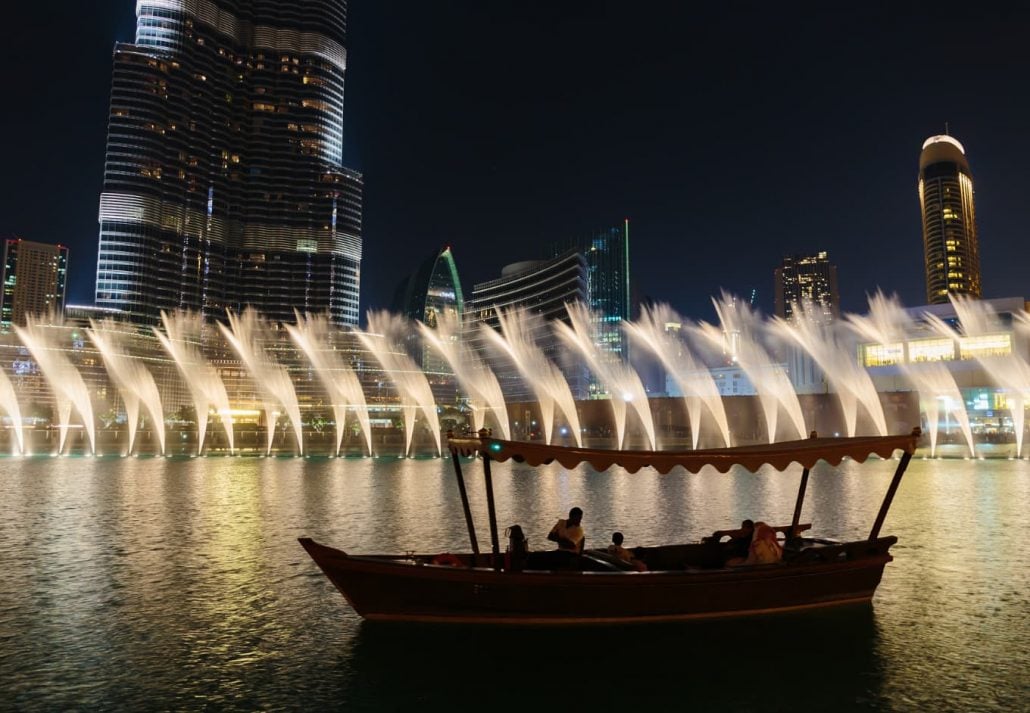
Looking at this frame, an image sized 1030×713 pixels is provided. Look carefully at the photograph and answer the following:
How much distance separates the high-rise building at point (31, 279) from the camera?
180 meters

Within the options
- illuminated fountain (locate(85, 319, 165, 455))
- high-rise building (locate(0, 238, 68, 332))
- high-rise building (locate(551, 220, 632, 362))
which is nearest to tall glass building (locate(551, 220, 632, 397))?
high-rise building (locate(551, 220, 632, 362))

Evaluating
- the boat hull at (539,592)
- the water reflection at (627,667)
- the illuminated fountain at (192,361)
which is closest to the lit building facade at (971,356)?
the boat hull at (539,592)

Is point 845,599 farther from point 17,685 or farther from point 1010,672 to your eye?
point 17,685

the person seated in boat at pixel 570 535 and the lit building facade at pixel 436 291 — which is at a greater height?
the lit building facade at pixel 436 291

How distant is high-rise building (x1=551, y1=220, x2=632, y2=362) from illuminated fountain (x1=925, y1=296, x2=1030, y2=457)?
2938 inches

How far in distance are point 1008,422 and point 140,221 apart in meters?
149

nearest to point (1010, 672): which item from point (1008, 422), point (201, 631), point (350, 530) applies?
point (201, 631)

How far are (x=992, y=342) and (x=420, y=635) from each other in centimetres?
9703

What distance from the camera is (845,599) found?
1475 centimetres

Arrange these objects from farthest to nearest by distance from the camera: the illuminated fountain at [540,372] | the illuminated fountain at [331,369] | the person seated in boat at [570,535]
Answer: the illuminated fountain at [331,369] → the illuminated fountain at [540,372] → the person seated in boat at [570,535]

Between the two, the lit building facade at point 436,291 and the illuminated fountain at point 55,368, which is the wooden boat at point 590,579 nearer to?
the illuminated fountain at point 55,368

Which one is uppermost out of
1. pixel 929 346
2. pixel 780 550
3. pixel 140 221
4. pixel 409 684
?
pixel 140 221

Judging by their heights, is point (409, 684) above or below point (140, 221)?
below

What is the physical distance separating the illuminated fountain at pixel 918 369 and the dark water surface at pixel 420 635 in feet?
218
